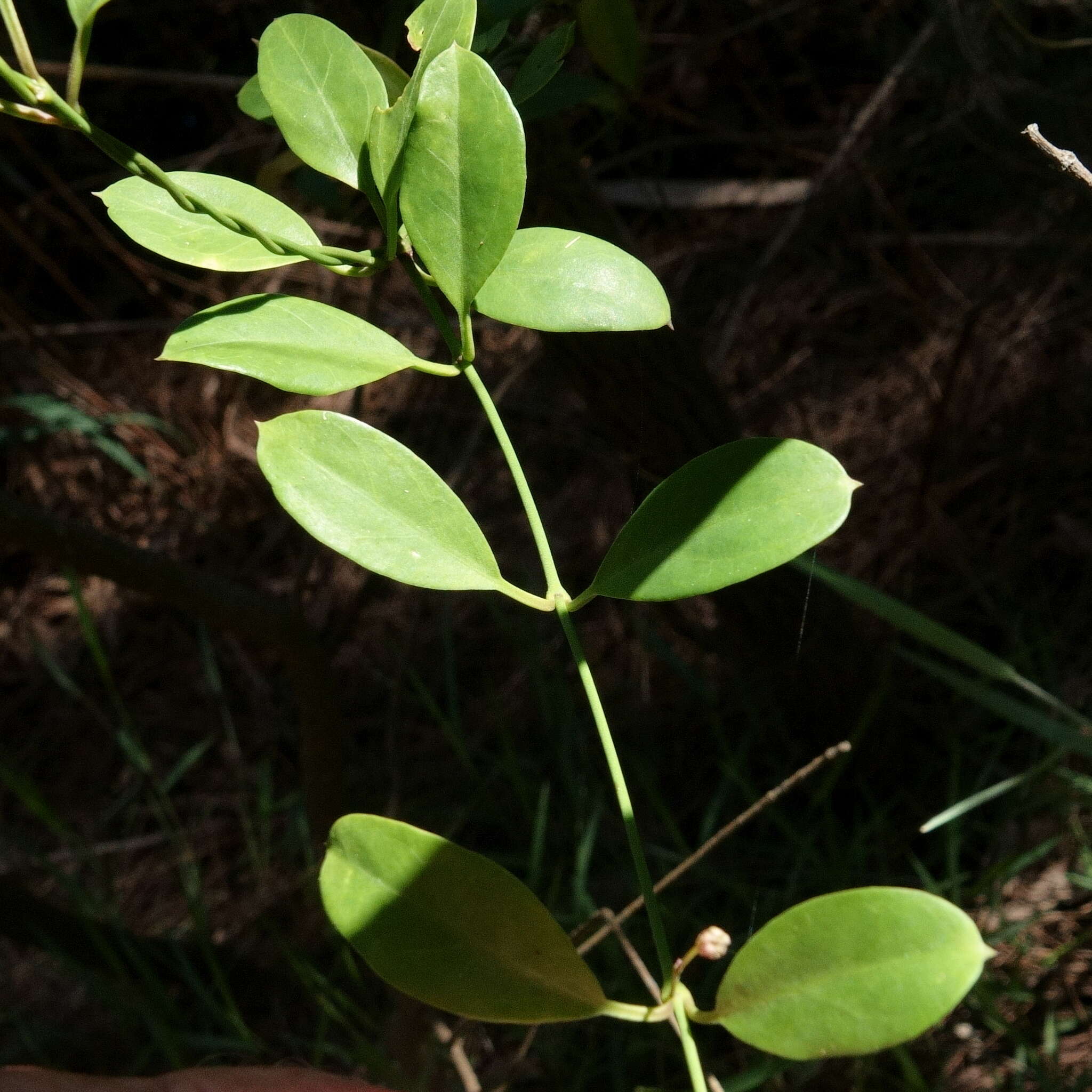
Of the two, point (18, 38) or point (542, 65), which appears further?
point (542, 65)

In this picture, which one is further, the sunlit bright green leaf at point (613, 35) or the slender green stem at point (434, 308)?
the sunlit bright green leaf at point (613, 35)

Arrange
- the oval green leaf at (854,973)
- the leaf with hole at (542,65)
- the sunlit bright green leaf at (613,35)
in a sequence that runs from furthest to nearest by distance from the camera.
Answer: the sunlit bright green leaf at (613,35)
the leaf with hole at (542,65)
the oval green leaf at (854,973)

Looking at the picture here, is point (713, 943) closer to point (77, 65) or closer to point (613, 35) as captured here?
point (77, 65)

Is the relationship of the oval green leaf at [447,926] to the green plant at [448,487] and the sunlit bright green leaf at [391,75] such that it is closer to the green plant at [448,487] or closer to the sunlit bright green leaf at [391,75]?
the green plant at [448,487]

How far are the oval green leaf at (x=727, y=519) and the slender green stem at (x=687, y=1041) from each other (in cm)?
12


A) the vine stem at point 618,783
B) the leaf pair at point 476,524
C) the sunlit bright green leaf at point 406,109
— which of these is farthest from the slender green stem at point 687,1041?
the sunlit bright green leaf at point 406,109

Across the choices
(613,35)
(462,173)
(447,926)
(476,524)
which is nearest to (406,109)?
(462,173)

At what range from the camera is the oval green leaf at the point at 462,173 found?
1.05 feet

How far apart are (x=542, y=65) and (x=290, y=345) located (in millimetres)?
170

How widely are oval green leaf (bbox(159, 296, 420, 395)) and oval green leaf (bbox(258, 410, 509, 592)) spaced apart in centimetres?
1

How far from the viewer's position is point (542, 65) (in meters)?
0.45

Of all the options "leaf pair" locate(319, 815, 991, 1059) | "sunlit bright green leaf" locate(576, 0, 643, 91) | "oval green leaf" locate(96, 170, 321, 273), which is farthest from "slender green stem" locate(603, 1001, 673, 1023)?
"sunlit bright green leaf" locate(576, 0, 643, 91)

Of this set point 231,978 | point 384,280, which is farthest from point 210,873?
point 384,280

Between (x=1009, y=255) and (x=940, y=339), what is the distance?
140 mm
